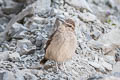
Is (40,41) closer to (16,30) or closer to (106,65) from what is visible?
(16,30)

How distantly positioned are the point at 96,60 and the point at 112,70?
1.02 ft

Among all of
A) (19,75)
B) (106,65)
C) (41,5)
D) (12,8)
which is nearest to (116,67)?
(106,65)

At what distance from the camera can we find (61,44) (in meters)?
3.89

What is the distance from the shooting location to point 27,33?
5082mm

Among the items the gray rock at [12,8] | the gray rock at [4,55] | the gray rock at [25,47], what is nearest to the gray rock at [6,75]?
the gray rock at [4,55]

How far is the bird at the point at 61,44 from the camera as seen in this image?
3.90 metres

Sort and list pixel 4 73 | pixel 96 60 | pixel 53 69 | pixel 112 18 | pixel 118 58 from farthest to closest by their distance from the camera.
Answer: pixel 112 18 < pixel 118 58 < pixel 96 60 < pixel 53 69 < pixel 4 73

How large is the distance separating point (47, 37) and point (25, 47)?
1.25 ft

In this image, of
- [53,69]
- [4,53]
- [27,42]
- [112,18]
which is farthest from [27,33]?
[112,18]

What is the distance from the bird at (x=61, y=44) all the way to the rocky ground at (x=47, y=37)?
14 centimetres

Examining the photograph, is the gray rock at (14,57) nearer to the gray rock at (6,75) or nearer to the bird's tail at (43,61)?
the bird's tail at (43,61)

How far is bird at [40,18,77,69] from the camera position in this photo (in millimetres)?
3898

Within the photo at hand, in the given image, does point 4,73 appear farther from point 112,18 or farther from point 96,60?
point 112,18

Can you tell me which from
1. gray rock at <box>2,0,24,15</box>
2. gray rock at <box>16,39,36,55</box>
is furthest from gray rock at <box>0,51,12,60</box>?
gray rock at <box>2,0,24,15</box>
